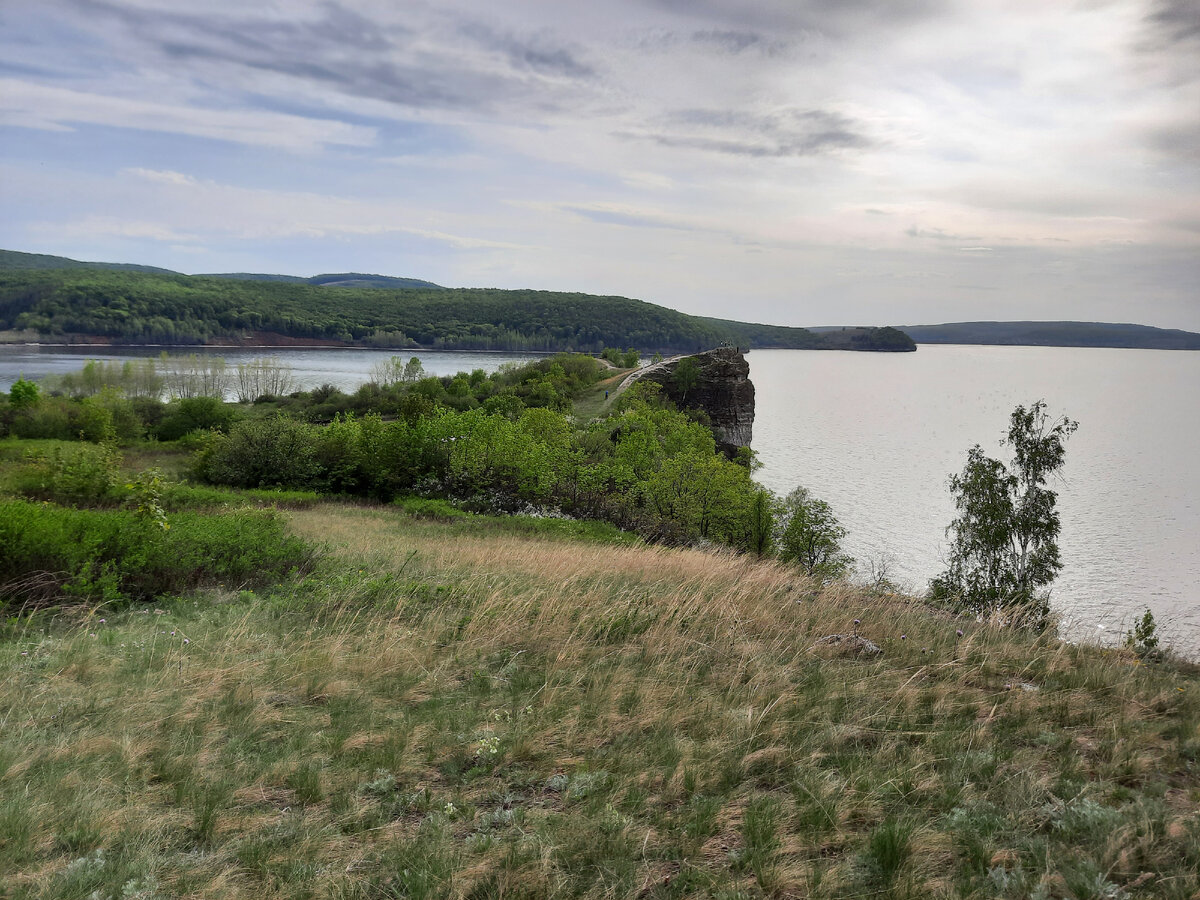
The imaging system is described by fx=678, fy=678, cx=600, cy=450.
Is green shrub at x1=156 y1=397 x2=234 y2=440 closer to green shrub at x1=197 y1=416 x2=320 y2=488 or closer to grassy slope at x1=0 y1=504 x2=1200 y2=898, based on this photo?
green shrub at x1=197 y1=416 x2=320 y2=488

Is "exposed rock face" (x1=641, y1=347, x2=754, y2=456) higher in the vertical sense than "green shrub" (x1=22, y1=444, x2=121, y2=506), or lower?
higher

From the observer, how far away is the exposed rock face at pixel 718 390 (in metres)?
80.1

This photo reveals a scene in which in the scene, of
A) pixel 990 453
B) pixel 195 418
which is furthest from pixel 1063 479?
pixel 195 418

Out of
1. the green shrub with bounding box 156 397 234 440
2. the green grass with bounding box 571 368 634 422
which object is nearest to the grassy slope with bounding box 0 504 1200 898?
the green shrub with bounding box 156 397 234 440

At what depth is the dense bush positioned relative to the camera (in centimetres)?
945

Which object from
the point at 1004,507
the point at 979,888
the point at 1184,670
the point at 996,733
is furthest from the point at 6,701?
the point at 1004,507

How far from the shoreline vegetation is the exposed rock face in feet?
226

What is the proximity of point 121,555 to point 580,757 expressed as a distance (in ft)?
30.1

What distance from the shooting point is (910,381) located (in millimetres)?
185500

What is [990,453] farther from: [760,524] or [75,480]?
[75,480]

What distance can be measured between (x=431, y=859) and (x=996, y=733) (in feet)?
14.8

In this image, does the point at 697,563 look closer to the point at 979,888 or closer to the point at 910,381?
the point at 979,888

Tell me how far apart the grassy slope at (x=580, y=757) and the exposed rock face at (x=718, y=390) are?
238ft

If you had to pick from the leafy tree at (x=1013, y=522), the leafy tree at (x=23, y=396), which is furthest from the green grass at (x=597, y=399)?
the leafy tree at (x=23, y=396)
